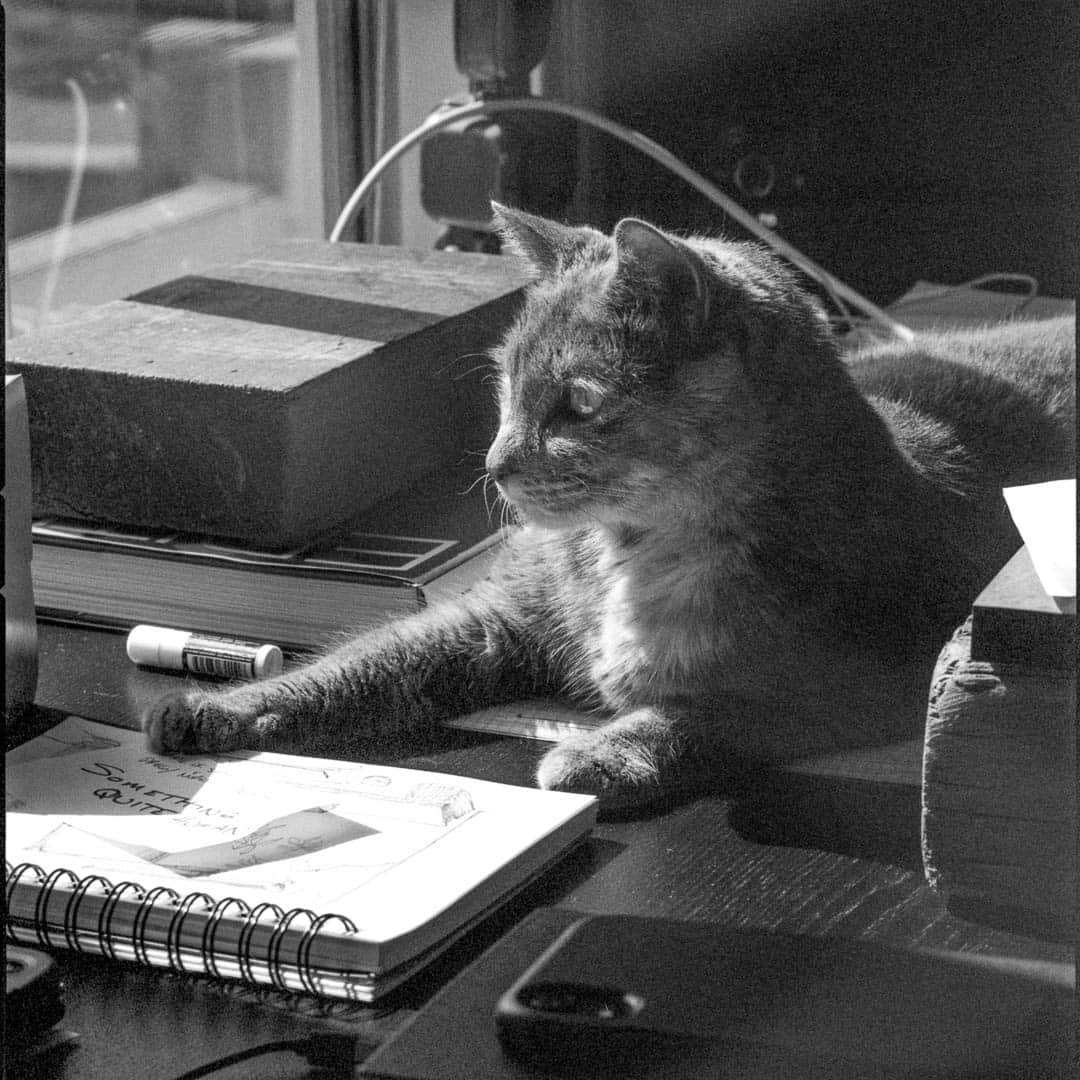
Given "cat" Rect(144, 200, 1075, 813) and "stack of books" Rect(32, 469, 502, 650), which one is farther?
"stack of books" Rect(32, 469, 502, 650)

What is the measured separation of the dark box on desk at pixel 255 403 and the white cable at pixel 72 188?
84cm

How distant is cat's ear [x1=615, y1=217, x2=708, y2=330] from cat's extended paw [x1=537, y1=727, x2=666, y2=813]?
24 centimetres

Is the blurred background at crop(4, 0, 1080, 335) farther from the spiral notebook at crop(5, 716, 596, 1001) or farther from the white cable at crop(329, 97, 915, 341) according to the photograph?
the spiral notebook at crop(5, 716, 596, 1001)

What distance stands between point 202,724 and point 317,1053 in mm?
301

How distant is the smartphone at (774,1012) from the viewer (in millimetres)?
507

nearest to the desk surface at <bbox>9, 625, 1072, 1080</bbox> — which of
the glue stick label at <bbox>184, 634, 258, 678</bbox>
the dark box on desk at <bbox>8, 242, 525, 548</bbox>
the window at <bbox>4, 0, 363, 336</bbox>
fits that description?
the glue stick label at <bbox>184, 634, 258, 678</bbox>

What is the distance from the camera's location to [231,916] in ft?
1.95

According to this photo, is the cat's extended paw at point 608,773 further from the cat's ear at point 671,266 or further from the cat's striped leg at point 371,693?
the cat's ear at point 671,266

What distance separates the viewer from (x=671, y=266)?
82cm

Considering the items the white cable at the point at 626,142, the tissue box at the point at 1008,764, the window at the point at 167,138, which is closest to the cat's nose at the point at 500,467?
the tissue box at the point at 1008,764

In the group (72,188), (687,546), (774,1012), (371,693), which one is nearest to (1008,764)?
(774,1012)

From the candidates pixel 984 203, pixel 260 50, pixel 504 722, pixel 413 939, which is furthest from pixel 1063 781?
pixel 260 50

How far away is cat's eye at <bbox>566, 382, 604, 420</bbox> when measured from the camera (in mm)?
849

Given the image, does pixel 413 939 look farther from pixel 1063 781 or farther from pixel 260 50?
pixel 260 50
